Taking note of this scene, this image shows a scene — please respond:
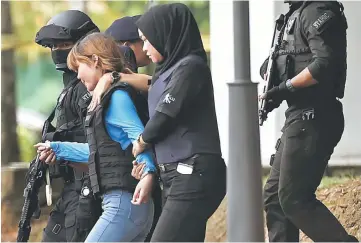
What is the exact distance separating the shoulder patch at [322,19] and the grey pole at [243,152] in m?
0.46

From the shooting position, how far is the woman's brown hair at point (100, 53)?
536 cm

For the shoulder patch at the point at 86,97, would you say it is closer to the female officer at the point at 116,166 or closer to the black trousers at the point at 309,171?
the female officer at the point at 116,166

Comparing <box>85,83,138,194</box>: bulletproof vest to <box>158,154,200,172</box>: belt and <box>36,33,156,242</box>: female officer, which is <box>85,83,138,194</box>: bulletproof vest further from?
<box>158,154,200,172</box>: belt

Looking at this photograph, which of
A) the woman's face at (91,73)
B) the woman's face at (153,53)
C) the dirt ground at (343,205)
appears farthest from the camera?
the dirt ground at (343,205)

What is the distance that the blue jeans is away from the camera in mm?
5066

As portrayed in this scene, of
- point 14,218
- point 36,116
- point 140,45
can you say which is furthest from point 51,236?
point 36,116

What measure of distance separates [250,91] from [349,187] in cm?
236

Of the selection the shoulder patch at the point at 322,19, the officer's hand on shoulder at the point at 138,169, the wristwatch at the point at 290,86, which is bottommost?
the officer's hand on shoulder at the point at 138,169

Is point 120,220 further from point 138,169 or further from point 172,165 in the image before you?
point 172,165

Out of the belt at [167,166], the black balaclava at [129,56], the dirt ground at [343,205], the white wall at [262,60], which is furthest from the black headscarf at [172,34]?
the white wall at [262,60]

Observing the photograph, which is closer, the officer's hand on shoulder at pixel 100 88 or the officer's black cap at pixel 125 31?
the officer's hand on shoulder at pixel 100 88

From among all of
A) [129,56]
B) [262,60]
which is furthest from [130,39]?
[262,60]

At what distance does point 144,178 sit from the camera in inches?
197

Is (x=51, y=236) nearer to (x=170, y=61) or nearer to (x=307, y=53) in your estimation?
(x=170, y=61)
